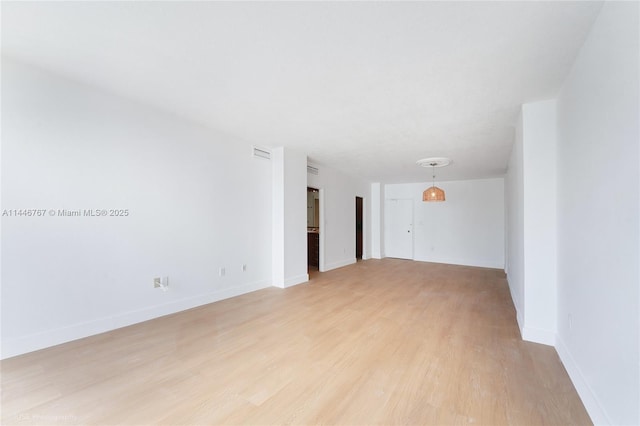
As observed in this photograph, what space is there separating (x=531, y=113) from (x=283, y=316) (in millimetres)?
3699

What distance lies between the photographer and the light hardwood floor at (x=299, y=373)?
166 cm

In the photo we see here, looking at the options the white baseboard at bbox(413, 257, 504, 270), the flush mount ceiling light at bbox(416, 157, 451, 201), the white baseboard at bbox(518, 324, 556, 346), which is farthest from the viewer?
the white baseboard at bbox(413, 257, 504, 270)

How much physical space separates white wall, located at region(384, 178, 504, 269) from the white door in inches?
7.2

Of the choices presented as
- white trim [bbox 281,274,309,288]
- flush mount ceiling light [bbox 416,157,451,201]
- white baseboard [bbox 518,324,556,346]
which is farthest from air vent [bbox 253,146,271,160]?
white baseboard [bbox 518,324,556,346]

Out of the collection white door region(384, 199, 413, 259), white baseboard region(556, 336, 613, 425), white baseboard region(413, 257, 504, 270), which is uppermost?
white door region(384, 199, 413, 259)

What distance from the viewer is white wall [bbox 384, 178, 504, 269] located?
7.12 metres

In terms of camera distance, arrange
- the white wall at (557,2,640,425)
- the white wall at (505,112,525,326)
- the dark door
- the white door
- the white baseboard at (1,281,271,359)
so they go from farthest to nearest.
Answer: the white door, the dark door, the white wall at (505,112,525,326), the white baseboard at (1,281,271,359), the white wall at (557,2,640,425)

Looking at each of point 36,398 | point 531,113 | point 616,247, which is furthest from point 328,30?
point 36,398

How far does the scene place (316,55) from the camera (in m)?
2.02

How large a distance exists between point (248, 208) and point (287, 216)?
725 mm

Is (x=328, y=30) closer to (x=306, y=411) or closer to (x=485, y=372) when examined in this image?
(x=306, y=411)

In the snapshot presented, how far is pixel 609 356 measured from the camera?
144 centimetres

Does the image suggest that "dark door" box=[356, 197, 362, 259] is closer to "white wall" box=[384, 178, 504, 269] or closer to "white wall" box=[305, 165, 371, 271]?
"white wall" box=[305, 165, 371, 271]

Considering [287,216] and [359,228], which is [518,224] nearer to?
[287,216]
